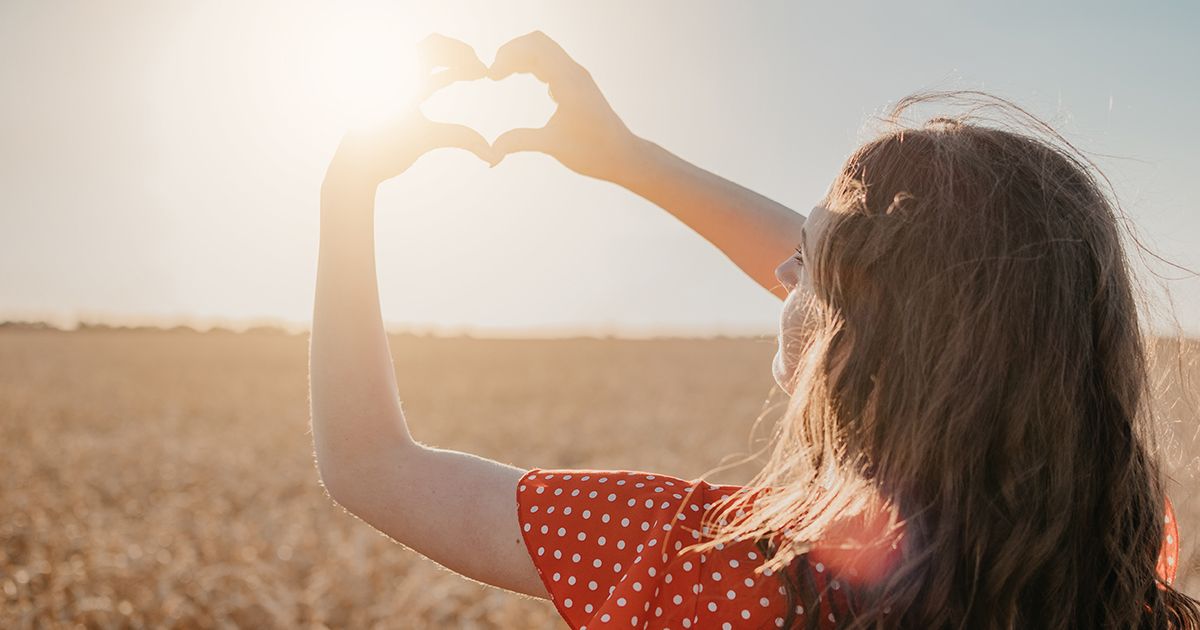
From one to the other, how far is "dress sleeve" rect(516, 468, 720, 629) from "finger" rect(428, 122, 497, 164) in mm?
489

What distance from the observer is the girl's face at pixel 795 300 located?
1393mm

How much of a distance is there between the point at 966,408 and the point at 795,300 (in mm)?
324

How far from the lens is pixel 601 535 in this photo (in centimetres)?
→ 132

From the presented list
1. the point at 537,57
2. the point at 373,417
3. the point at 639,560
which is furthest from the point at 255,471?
the point at 639,560

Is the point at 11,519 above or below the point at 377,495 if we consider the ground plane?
below

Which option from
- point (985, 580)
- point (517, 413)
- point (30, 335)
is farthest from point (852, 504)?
point (30, 335)

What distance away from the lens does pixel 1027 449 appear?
1.24 m

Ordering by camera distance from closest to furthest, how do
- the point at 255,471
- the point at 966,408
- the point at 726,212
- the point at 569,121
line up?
the point at 966,408
the point at 569,121
the point at 726,212
the point at 255,471

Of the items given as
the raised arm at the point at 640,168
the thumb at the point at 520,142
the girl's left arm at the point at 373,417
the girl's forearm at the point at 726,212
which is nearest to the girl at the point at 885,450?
the girl's left arm at the point at 373,417

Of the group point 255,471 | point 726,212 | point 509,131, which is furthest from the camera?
point 255,471

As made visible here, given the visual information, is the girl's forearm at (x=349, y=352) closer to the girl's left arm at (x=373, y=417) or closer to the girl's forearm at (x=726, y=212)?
the girl's left arm at (x=373, y=417)

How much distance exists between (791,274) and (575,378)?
78.9 feet

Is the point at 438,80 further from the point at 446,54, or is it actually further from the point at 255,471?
the point at 255,471

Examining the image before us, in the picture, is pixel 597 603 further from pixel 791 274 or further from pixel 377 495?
pixel 791 274
